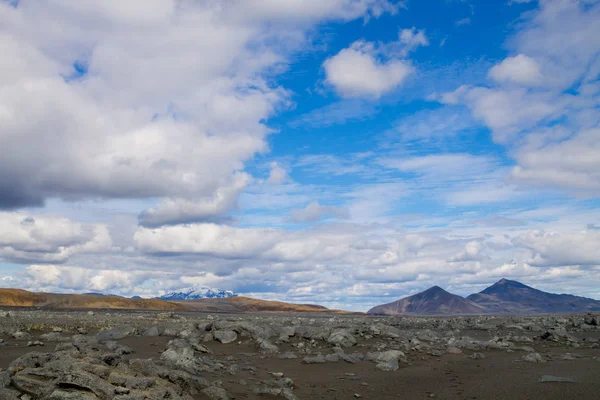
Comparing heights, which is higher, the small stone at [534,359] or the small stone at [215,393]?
the small stone at [534,359]

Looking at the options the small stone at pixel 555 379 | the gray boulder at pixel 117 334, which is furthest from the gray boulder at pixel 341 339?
the gray boulder at pixel 117 334

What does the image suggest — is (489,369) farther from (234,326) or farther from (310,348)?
(234,326)

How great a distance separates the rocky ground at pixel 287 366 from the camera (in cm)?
1052

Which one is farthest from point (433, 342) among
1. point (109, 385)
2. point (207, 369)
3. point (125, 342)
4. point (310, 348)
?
Answer: point (109, 385)

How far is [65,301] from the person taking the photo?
462ft

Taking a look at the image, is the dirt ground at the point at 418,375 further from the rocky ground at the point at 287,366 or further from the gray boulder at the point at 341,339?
the gray boulder at the point at 341,339

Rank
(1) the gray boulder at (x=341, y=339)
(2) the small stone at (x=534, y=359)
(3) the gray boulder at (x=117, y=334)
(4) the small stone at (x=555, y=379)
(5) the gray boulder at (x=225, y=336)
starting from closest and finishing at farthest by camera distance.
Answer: (4) the small stone at (x=555, y=379) → (2) the small stone at (x=534, y=359) → (5) the gray boulder at (x=225, y=336) → (1) the gray boulder at (x=341, y=339) → (3) the gray boulder at (x=117, y=334)

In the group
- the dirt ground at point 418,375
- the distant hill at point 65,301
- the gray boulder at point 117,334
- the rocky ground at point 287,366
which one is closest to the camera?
the rocky ground at point 287,366

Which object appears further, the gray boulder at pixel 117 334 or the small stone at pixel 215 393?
the gray boulder at pixel 117 334

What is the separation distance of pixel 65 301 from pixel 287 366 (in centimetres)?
14419

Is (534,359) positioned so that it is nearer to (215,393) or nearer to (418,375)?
(418,375)

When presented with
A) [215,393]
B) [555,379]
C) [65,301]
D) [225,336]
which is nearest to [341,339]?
[225,336]

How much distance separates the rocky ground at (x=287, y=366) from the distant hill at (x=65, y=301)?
119384mm

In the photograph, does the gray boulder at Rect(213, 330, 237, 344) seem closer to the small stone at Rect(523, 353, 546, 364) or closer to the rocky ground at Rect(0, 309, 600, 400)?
the rocky ground at Rect(0, 309, 600, 400)
